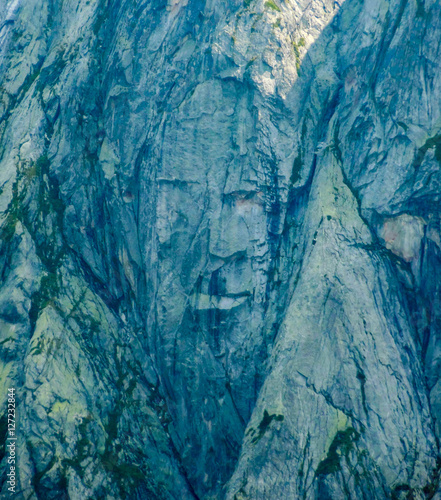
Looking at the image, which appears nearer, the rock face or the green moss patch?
the green moss patch

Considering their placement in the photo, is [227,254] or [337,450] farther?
[227,254]

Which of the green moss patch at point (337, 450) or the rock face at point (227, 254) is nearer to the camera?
the green moss patch at point (337, 450)

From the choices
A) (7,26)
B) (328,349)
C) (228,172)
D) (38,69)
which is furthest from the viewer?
(7,26)

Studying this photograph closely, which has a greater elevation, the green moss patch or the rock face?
the rock face

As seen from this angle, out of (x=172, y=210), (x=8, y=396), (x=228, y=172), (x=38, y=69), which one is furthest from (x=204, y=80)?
(x=8, y=396)

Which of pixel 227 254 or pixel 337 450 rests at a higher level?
pixel 227 254

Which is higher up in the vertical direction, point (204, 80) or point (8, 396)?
point (204, 80)

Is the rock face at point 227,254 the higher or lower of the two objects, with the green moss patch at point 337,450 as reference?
higher

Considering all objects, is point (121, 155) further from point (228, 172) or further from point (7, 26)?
point (7, 26)
